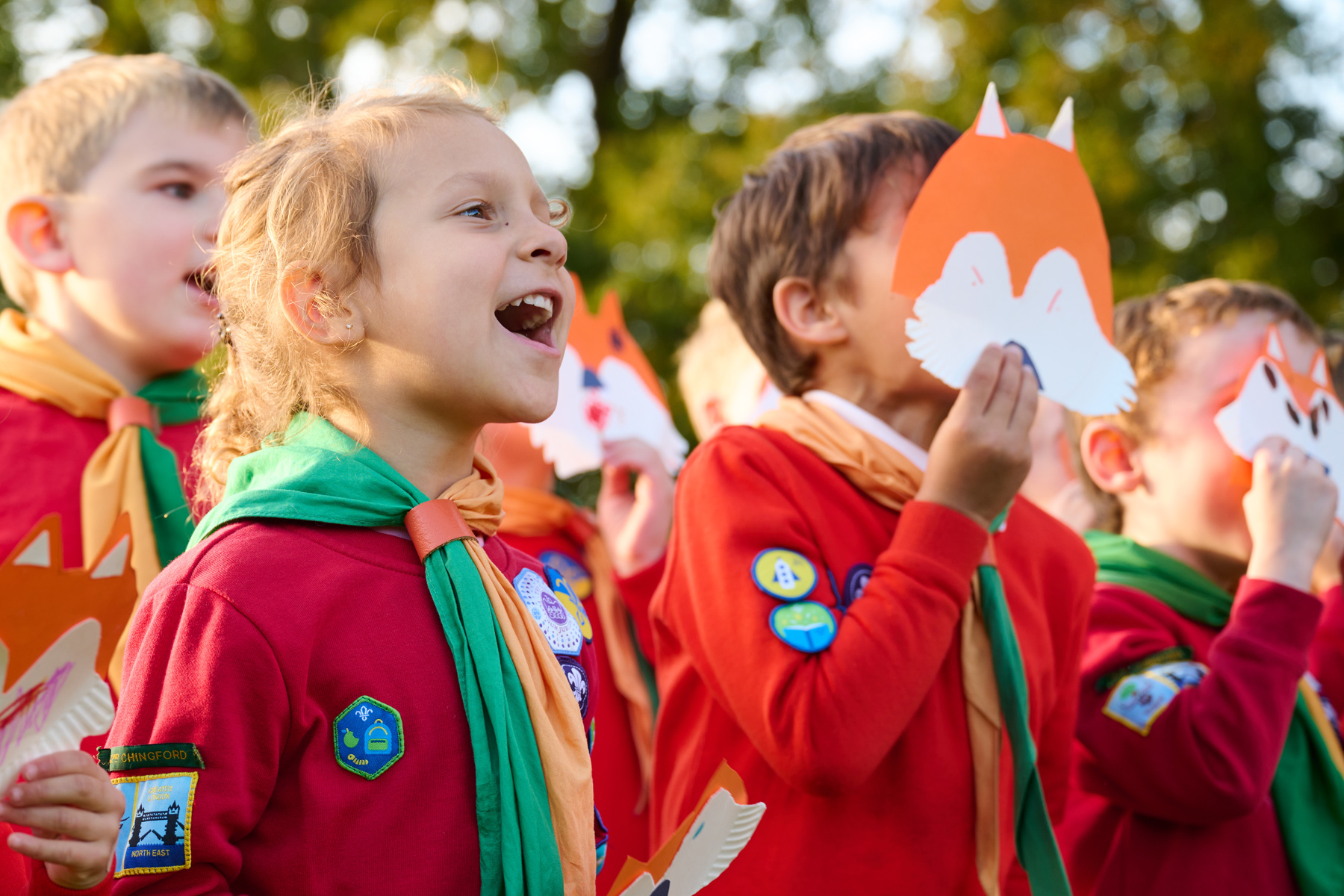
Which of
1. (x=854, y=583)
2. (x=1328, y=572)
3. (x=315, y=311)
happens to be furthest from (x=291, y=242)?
(x=1328, y=572)

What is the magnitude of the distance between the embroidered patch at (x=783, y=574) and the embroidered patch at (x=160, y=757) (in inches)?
34.1

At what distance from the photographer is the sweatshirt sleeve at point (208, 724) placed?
1230 mm

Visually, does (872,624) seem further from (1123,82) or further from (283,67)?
(283,67)

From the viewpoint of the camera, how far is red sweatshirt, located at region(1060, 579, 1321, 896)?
2223 mm

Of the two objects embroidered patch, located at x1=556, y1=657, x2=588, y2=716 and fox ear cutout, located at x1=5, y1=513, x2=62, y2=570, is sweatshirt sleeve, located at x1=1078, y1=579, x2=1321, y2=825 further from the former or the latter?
fox ear cutout, located at x1=5, y1=513, x2=62, y2=570

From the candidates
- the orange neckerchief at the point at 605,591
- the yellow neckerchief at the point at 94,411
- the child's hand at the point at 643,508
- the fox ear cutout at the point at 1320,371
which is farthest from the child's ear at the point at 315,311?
the fox ear cutout at the point at 1320,371

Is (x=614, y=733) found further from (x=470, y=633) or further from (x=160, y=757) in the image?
(x=160, y=757)

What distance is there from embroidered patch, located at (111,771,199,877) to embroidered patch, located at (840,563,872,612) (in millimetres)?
1020

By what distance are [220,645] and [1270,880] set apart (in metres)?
2.03

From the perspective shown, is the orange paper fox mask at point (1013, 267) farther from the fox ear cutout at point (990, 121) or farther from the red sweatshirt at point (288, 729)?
the red sweatshirt at point (288, 729)

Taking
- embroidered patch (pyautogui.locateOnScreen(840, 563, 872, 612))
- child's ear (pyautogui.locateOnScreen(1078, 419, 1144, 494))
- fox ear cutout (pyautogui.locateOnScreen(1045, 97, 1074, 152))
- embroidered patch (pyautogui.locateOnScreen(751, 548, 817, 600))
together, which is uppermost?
fox ear cutout (pyautogui.locateOnScreen(1045, 97, 1074, 152))

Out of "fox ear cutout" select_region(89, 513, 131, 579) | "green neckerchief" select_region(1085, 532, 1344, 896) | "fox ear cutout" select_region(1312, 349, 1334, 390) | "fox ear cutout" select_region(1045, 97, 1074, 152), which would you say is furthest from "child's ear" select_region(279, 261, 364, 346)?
"fox ear cutout" select_region(1312, 349, 1334, 390)

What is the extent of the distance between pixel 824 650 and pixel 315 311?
86 centimetres

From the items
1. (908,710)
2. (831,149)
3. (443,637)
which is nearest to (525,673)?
(443,637)
